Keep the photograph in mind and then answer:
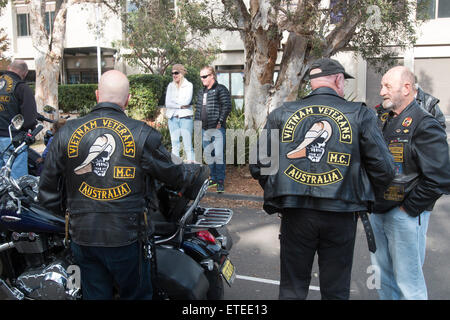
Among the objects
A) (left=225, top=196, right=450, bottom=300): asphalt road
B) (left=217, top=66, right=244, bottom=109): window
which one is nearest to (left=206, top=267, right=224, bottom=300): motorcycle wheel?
(left=225, top=196, right=450, bottom=300): asphalt road

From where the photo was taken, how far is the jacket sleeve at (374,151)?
268 centimetres

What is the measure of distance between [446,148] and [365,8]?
456 cm

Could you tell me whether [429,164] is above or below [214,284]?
above

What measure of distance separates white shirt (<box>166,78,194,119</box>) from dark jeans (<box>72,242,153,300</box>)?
17.2 feet

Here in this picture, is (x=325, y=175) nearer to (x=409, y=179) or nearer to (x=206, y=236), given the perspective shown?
(x=409, y=179)

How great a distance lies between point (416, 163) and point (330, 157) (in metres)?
0.76

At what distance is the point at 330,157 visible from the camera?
2682 millimetres

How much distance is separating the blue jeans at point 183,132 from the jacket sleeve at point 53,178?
199 inches

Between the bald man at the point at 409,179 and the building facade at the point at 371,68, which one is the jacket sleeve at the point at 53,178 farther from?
the building facade at the point at 371,68

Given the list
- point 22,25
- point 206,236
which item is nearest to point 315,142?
point 206,236

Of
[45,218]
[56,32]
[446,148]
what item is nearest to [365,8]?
[446,148]

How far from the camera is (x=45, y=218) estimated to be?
3137 mm

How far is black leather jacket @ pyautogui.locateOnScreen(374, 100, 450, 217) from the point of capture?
A: 9.68ft
